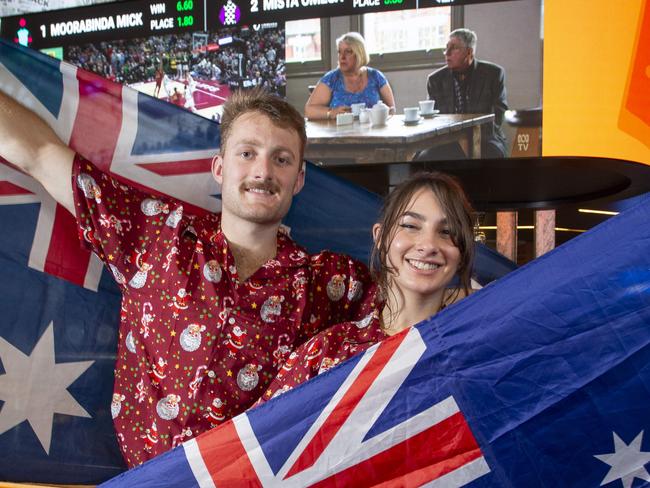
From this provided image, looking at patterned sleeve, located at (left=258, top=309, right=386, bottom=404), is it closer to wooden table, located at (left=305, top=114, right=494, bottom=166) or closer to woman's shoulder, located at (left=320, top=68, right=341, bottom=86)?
A: wooden table, located at (left=305, top=114, right=494, bottom=166)

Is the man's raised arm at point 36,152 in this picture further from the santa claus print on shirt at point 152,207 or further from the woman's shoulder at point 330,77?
the woman's shoulder at point 330,77

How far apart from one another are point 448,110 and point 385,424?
3.30 metres

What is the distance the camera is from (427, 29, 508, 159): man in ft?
14.3

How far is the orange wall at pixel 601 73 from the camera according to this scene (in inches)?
163

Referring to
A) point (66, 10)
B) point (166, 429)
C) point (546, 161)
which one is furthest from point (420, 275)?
point (66, 10)

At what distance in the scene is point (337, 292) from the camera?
1.84 meters

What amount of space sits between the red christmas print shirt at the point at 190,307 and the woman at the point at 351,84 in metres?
2.84

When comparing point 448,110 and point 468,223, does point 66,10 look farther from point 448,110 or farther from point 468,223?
point 468,223

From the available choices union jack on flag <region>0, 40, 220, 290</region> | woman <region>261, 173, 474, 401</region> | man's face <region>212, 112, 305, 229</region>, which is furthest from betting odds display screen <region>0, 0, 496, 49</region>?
woman <region>261, 173, 474, 401</region>

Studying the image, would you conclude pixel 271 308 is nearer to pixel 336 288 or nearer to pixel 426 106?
pixel 336 288

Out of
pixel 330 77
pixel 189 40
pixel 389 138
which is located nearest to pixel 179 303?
pixel 389 138

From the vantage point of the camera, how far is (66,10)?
5.44 metres

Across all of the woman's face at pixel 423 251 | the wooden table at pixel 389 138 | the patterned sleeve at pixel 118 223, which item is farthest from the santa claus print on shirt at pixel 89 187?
the wooden table at pixel 389 138

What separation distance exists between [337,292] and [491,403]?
567 mm
